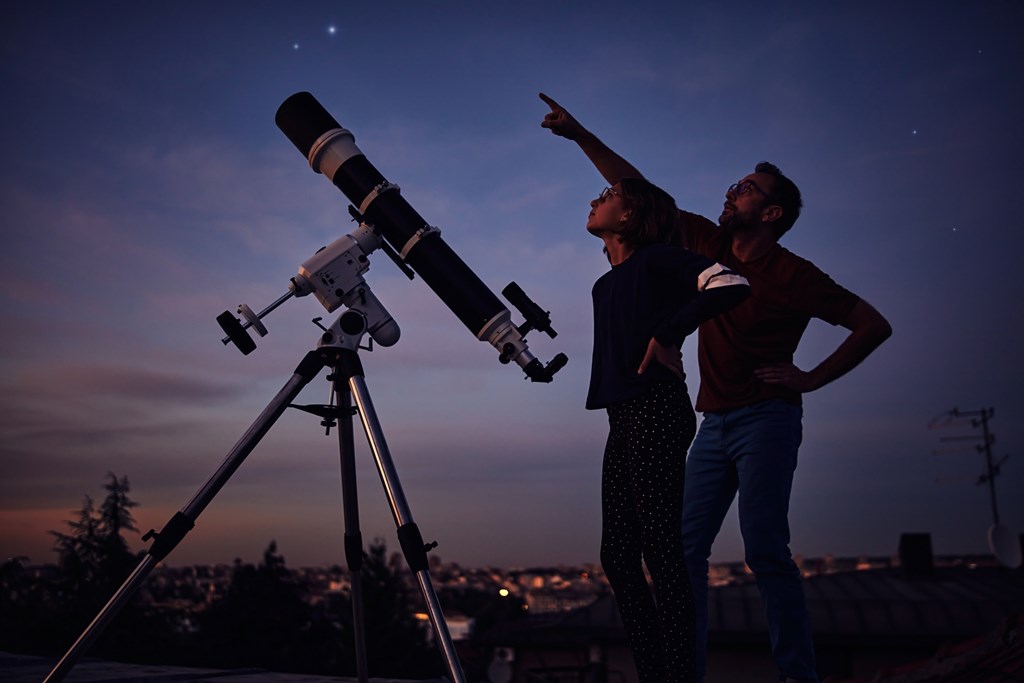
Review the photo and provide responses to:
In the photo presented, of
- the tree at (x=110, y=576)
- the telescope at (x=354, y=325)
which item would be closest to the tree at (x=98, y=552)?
the tree at (x=110, y=576)

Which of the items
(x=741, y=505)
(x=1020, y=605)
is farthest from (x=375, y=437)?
(x=1020, y=605)

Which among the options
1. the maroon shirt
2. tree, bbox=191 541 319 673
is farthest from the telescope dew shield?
tree, bbox=191 541 319 673

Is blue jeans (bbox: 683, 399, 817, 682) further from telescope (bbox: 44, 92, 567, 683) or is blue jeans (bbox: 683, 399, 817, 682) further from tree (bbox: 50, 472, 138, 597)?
tree (bbox: 50, 472, 138, 597)

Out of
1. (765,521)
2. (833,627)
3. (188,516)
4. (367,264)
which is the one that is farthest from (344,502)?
(833,627)

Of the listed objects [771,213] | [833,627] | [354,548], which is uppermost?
[771,213]

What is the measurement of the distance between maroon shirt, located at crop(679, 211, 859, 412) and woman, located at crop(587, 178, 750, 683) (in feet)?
1.37

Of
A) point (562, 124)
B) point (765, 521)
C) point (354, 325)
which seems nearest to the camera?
point (765, 521)

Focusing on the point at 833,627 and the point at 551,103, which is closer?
the point at 551,103

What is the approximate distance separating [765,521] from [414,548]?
4.13 feet

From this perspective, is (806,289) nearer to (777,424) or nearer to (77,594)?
(777,424)

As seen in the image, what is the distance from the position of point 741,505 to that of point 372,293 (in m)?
1.65

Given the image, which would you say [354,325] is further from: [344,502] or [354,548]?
[354,548]

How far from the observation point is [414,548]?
2553mm

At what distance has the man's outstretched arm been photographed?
10.9 ft
